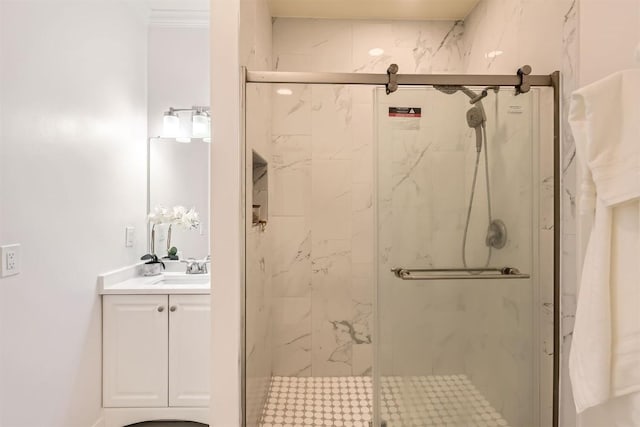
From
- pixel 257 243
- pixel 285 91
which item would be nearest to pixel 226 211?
pixel 257 243

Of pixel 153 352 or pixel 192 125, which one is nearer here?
pixel 153 352

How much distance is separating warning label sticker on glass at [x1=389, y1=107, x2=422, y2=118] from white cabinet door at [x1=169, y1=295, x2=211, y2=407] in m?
1.49

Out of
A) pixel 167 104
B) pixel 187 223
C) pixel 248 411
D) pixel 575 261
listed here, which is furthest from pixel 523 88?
pixel 167 104

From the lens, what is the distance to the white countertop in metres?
2.12

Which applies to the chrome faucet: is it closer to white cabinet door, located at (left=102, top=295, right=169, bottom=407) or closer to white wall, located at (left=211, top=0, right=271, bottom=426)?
white cabinet door, located at (left=102, top=295, right=169, bottom=407)

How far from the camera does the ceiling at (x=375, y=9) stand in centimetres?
238

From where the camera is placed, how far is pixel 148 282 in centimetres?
238

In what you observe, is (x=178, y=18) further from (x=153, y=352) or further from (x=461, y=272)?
(x=461, y=272)

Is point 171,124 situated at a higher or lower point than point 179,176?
higher

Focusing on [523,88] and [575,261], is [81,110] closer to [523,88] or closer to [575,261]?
[523,88]

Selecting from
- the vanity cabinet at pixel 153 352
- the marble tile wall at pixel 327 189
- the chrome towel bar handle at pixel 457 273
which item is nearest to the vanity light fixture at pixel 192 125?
the marble tile wall at pixel 327 189

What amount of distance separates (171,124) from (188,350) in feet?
5.10

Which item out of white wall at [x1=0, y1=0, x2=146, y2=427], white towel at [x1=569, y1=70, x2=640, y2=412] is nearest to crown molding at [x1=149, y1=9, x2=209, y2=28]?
white wall at [x1=0, y1=0, x2=146, y2=427]

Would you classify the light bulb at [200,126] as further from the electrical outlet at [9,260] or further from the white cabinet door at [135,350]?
the electrical outlet at [9,260]
